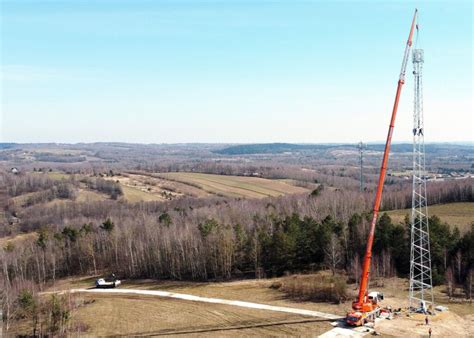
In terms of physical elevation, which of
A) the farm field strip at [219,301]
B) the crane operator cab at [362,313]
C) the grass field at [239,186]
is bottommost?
the farm field strip at [219,301]

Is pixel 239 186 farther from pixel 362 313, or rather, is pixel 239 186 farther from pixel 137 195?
pixel 362 313

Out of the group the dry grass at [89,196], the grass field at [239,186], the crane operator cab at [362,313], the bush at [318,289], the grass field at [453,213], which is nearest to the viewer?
the crane operator cab at [362,313]

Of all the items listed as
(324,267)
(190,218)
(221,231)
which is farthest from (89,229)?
(324,267)

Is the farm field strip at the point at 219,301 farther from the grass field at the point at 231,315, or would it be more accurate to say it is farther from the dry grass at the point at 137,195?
the dry grass at the point at 137,195

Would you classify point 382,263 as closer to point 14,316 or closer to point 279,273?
point 279,273

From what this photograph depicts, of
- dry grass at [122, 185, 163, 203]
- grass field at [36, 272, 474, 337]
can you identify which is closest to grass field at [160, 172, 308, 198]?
dry grass at [122, 185, 163, 203]

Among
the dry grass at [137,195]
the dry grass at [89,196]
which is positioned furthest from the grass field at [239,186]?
the dry grass at [89,196]

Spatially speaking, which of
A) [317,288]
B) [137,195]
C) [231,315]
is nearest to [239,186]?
[137,195]
